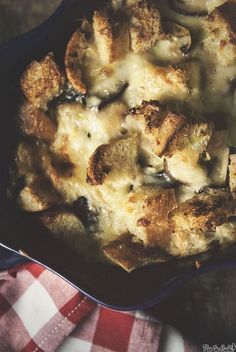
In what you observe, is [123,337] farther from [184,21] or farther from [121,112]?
[184,21]

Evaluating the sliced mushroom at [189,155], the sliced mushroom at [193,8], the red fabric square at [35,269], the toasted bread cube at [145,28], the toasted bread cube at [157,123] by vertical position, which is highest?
the toasted bread cube at [145,28]

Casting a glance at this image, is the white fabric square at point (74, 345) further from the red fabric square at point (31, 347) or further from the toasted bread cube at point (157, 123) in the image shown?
the toasted bread cube at point (157, 123)

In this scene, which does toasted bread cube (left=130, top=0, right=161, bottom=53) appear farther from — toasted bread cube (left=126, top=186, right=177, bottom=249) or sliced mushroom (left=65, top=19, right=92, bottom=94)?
toasted bread cube (left=126, top=186, right=177, bottom=249)

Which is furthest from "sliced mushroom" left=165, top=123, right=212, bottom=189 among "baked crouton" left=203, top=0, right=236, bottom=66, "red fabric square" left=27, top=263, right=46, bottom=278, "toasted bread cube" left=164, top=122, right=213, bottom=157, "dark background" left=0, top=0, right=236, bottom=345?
"red fabric square" left=27, top=263, right=46, bottom=278

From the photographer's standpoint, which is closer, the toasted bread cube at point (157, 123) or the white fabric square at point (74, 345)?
the toasted bread cube at point (157, 123)

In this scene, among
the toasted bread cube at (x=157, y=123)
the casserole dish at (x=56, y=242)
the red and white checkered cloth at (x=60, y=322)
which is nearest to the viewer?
the toasted bread cube at (x=157, y=123)

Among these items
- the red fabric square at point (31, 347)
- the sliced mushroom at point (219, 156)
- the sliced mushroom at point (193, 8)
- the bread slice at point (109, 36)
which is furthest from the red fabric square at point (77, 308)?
the sliced mushroom at point (193, 8)

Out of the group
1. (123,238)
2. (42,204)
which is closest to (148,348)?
(123,238)
